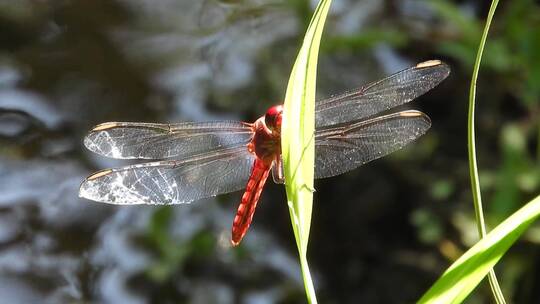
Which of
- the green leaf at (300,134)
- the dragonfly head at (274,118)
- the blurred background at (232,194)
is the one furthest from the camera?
the blurred background at (232,194)

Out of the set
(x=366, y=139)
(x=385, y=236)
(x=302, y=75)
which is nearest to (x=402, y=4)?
(x=385, y=236)

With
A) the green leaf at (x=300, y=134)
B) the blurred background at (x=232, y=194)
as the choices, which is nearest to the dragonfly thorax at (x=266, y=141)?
the green leaf at (x=300, y=134)

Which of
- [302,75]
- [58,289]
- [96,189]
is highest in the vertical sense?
[58,289]

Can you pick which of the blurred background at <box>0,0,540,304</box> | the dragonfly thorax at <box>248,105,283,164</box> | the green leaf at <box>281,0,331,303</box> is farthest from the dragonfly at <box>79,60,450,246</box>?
the blurred background at <box>0,0,540,304</box>

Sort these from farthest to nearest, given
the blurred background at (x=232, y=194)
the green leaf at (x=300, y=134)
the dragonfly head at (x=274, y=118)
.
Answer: the blurred background at (x=232, y=194) < the dragonfly head at (x=274, y=118) < the green leaf at (x=300, y=134)

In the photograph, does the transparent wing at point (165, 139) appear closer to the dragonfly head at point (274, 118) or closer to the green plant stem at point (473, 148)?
the dragonfly head at point (274, 118)

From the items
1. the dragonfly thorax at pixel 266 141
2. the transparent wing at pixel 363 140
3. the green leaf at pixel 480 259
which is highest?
the dragonfly thorax at pixel 266 141

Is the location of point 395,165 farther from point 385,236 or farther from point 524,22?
point 524,22
